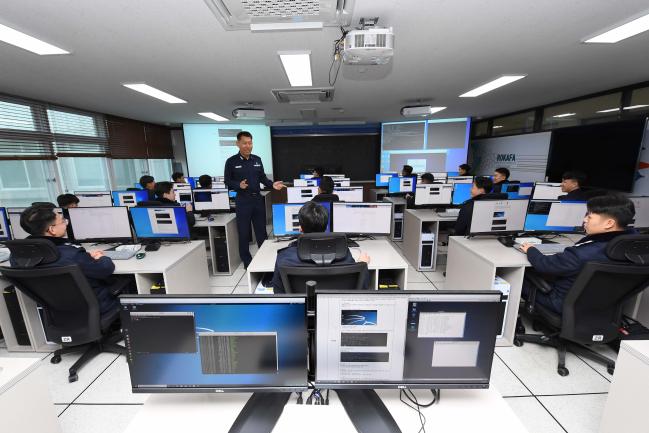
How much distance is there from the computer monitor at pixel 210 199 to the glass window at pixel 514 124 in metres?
7.43

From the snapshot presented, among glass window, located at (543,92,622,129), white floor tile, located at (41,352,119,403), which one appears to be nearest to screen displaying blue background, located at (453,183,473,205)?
glass window, located at (543,92,622,129)

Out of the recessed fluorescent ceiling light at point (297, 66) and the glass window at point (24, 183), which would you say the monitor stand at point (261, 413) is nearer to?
the recessed fluorescent ceiling light at point (297, 66)

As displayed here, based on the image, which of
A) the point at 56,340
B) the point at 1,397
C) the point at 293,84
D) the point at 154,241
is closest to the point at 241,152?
the point at 293,84

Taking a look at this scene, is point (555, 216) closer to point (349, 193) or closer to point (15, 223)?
point (349, 193)

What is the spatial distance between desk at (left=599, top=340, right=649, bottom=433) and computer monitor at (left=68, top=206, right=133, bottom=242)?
12.4 feet

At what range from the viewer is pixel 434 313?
91 cm

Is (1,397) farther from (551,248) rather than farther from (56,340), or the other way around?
(551,248)

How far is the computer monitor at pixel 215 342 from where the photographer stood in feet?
2.92

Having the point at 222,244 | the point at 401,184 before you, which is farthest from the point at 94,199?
the point at 401,184

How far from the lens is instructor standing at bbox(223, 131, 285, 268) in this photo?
3770mm

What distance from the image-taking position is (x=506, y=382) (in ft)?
6.44

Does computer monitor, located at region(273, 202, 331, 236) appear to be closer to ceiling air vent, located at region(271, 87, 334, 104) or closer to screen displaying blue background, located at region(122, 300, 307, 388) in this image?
screen displaying blue background, located at region(122, 300, 307, 388)

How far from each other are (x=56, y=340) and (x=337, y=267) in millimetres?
2177

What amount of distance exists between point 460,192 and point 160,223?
4328mm
